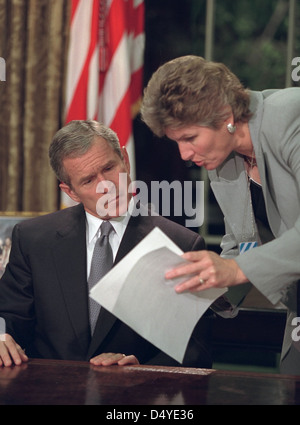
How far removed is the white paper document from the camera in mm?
1522

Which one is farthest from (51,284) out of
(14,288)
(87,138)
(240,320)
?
(240,320)

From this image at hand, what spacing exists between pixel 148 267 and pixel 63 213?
3.18ft

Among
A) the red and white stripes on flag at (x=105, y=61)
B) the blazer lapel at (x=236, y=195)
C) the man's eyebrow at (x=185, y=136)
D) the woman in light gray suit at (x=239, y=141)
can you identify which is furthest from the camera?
the red and white stripes on flag at (x=105, y=61)

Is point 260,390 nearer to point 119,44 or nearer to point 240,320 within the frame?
point 240,320

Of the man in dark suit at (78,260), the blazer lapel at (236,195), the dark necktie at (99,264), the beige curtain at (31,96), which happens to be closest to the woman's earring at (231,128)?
the blazer lapel at (236,195)

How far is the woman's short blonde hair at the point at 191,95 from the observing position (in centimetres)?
171

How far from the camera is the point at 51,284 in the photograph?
2.27m

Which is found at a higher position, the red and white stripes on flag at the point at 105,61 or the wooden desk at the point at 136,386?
the red and white stripes on flag at the point at 105,61

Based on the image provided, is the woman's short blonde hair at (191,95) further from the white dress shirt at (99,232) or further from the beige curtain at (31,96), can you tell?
the beige curtain at (31,96)

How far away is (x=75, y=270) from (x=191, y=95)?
842 millimetres

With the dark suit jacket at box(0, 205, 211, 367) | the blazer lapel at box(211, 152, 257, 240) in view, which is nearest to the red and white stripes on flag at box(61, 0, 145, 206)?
the dark suit jacket at box(0, 205, 211, 367)

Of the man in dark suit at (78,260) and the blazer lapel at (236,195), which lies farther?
the man in dark suit at (78,260)

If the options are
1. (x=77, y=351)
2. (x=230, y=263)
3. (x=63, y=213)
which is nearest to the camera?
(x=230, y=263)

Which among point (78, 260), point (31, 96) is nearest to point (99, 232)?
point (78, 260)
